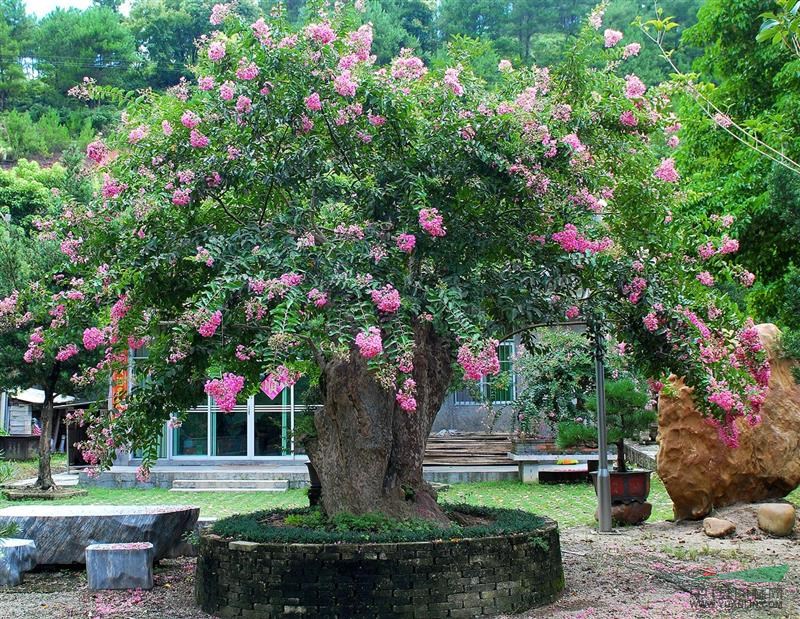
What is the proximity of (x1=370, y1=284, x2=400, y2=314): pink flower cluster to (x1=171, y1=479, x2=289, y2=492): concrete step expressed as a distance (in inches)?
455

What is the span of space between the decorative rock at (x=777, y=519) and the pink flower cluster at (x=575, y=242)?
15.0ft

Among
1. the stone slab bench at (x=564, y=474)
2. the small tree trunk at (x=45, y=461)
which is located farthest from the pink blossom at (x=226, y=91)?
the stone slab bench at (x=564, y=474)

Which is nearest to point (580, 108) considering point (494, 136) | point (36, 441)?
point (494, 136)

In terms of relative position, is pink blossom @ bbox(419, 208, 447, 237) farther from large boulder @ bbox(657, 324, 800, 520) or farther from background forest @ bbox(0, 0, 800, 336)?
large boulder @ bbox(657, 324, 800, 520)

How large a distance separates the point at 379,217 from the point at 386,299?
4.61 ft

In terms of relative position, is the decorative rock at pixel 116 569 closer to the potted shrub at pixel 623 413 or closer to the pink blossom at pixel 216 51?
the pink blossom at pixel 216 51

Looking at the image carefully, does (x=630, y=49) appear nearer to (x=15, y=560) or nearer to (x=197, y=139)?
(x=197, y=139)

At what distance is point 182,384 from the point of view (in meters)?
7.34

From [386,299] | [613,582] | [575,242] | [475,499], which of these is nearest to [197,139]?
[386,299]

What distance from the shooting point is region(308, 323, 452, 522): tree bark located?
7172mm

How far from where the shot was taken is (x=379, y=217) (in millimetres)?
7094

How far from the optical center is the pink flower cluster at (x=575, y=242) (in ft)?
22.0

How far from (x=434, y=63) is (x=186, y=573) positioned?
16.7ft

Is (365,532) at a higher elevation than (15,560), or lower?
higher
